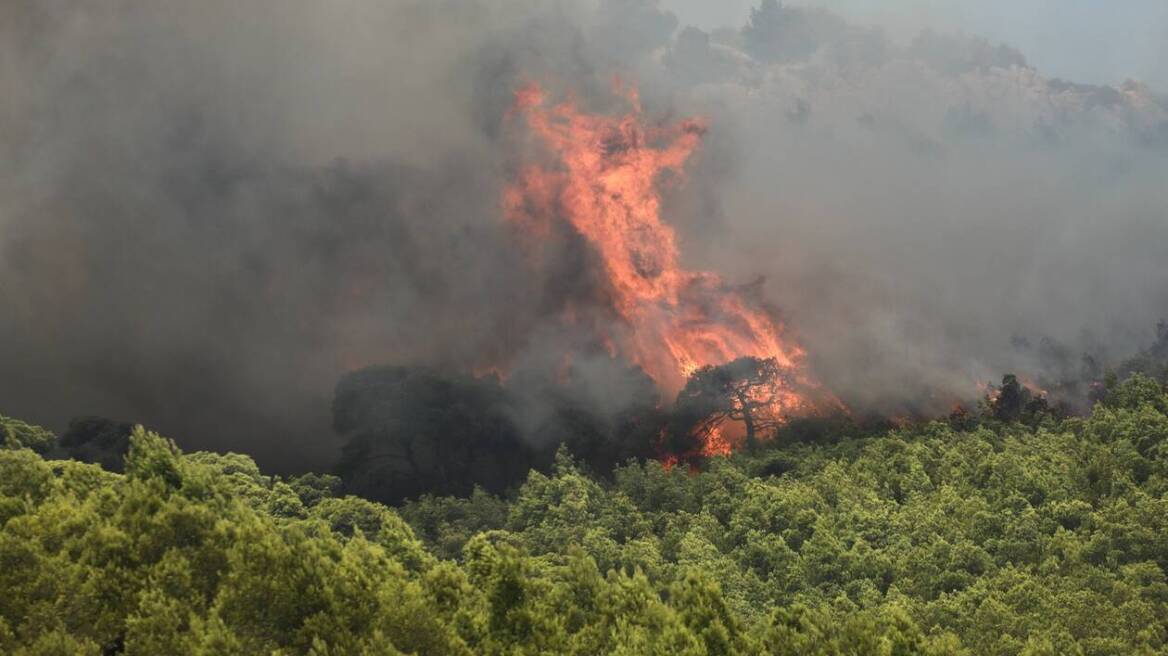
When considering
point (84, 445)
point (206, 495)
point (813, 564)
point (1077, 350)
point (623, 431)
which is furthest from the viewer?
point (1077, 350)

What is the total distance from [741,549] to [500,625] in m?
50.3

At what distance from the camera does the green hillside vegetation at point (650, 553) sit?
51688 mm

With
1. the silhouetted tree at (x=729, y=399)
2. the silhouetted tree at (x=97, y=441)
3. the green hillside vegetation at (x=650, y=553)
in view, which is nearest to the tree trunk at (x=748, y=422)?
the silhouetted tree at (x=729, y=399)

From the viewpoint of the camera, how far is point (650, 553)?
338 ft

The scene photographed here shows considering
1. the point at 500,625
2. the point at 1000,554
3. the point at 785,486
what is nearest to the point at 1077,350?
the point at 785,486

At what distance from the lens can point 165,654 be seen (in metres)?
47.2

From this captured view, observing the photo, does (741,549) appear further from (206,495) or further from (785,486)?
(206,495)

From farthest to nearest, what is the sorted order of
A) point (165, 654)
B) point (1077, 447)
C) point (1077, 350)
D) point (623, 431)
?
point (1077, 350)
point (623, 431)
point (1077, 447)
point (165, 654)

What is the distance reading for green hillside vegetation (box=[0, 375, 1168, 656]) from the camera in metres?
51.7

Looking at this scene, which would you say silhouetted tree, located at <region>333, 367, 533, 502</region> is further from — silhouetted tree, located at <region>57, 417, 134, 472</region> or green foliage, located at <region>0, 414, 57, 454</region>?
green foliage, located at <region>0, 414, 57, 454</region>

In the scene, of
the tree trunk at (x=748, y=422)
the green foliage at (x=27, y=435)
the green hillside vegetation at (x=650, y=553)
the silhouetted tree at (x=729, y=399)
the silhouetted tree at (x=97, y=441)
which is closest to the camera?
the green hillside vegetation at (x=650, y=553)

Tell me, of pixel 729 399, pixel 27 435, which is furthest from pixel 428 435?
pixel 27 435

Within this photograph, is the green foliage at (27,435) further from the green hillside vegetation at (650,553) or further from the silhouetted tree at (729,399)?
the silhouetted tree at (729,399)

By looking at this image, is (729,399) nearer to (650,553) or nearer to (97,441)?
A: (650,553)
